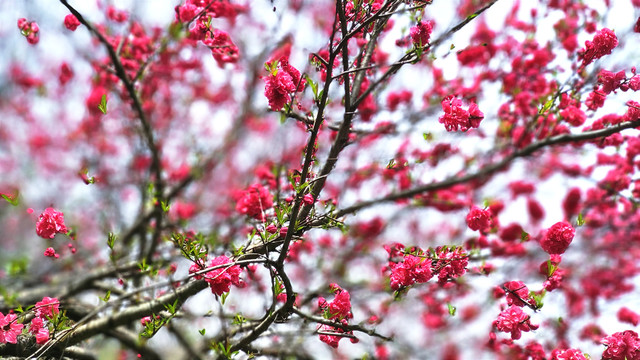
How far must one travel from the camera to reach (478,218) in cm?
310

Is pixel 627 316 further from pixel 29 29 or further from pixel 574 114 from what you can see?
pixel 29 29

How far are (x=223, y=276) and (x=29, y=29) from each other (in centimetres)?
263

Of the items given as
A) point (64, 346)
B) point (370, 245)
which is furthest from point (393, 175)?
point (64, 346)

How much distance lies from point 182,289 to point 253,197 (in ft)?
2.78

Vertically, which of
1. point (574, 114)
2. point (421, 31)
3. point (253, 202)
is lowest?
point (253, 202)

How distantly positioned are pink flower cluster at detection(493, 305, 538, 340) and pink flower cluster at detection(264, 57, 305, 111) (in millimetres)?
1949

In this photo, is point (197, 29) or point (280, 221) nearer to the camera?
point (280, 221)

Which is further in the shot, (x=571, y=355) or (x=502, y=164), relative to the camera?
(x=502, y=164)

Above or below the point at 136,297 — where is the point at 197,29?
above

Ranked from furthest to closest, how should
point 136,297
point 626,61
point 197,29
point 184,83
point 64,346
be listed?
point 184,83
point 626,61
point 136,297
point 197,29
point 64,346

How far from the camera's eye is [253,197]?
351 centimetres

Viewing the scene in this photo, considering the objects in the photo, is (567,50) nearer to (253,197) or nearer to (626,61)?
(626,61)

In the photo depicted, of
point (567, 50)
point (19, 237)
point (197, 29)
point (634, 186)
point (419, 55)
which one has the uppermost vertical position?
point (19, 237)

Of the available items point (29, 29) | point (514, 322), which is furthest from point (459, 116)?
point (29, 29)
